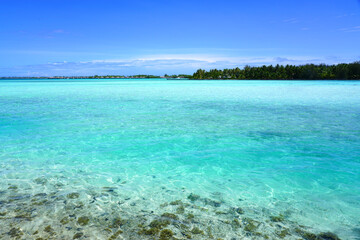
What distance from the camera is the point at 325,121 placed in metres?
11.6

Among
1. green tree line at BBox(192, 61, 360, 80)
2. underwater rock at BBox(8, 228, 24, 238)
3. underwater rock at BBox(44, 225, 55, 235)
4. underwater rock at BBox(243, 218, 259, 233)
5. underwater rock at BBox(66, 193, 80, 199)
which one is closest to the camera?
underwater rock at BBox(8, 228, 24, 238)

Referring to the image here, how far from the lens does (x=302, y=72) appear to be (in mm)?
112375

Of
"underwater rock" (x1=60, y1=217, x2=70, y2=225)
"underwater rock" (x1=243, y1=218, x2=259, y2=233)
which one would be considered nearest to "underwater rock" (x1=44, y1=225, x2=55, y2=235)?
"underwater rock" (x1=60, y1=217, x2=70, y2=225)

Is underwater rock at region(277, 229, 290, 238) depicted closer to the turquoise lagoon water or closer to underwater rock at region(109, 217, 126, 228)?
the turquoise lagoon water

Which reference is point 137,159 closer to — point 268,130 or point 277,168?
point 277,168

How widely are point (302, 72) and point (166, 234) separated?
12312 cm

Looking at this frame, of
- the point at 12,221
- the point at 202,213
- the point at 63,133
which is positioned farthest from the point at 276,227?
the point at 63,133

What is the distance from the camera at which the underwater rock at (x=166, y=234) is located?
3.29m

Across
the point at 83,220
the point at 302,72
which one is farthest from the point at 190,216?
the point at 302,72

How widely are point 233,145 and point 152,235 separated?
191 inches

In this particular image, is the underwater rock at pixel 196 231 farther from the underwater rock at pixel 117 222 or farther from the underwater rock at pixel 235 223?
the underwater rock at pixel 117 222

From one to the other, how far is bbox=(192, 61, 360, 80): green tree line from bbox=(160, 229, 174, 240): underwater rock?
117186mm

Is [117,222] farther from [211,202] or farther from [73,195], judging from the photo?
[211,202]

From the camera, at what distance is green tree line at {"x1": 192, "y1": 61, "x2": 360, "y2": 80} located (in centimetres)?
10144
